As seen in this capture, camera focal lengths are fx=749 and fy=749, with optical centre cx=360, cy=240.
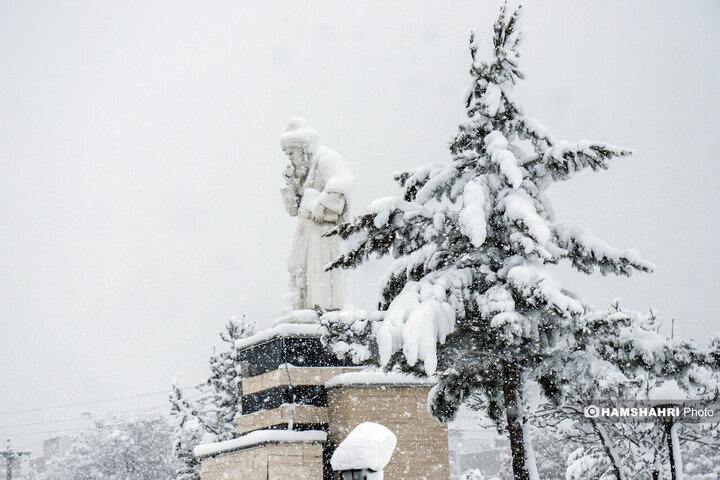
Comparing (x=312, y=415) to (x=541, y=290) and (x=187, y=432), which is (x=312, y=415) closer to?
(x=541, y=290)

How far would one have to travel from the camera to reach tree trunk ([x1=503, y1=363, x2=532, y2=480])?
5914 millimetres

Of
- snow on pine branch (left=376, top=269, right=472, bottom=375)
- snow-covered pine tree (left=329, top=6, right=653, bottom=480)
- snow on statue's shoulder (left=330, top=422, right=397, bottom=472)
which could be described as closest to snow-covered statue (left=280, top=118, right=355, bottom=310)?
snow-covered pine tree (left=329, top=6, right=653, bottom=480)

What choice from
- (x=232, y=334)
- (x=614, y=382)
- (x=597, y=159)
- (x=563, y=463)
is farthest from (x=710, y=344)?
(x=563, y=463)

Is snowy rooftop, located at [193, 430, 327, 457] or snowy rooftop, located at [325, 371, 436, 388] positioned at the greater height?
snowy rooftop, located at [325, 371, 436, 388]

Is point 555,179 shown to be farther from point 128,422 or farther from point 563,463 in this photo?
point 128,422

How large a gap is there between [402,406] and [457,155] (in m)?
3.15

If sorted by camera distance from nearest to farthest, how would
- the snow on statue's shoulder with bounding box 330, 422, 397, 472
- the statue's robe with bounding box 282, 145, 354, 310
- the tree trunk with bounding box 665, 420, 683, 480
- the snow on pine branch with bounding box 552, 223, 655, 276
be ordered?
1. the snow on statue's shoulder with bounding box 330, 422, 397, 472
2. the snow on pine branch with bounding box 552, 223, 655, 276
3. the tree trunk with bounding box 665, 420, 683, 480
4. the statue's robe with bounding box 282, 145, 354, 310

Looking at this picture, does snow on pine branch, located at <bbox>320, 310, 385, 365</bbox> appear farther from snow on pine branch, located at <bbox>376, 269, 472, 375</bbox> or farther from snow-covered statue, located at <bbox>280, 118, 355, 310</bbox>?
snow-covered statue, located at <bbox>280, 118, 355, 310</bbox>

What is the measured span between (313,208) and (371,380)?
230 centimetres

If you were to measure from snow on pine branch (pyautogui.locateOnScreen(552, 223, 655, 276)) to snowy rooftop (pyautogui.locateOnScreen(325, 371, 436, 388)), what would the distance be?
2493mm

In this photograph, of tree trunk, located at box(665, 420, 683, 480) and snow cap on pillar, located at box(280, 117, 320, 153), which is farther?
snow cap on pillar, located at box(280, 117, 320, 153)

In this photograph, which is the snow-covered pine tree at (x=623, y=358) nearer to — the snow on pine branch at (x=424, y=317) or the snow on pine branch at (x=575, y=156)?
the snow on pine branch at (x=424, y=317)

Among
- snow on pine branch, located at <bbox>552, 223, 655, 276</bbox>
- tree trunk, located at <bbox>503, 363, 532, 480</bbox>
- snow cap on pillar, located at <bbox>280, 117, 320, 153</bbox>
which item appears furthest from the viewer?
snow cap on pillar, located at <bbox>280, 117, 320, 153</bbox>

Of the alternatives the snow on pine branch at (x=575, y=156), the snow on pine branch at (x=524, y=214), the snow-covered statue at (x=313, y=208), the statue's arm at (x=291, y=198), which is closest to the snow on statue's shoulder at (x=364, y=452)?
the snow on pine branch at (x=524, y=214)
